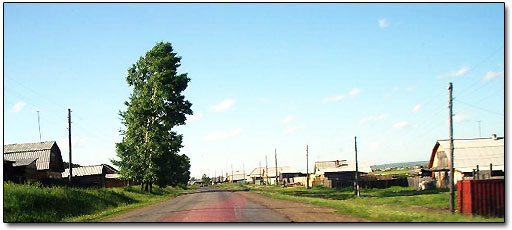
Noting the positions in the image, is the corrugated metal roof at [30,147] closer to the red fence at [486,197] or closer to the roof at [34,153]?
the roof at [34,153]

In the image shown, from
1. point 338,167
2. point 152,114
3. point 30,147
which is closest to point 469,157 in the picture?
point 152,114

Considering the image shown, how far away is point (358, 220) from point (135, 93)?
4176 cm

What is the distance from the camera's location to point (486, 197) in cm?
2195

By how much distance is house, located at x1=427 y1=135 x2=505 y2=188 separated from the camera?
55.7m

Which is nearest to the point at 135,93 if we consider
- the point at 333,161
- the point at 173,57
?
the point at 173,57

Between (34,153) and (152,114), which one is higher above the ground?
(152,114)

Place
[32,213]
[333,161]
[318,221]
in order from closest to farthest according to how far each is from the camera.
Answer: [318,221], [32,213], [333,161]

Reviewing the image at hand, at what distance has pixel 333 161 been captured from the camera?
4358 inches

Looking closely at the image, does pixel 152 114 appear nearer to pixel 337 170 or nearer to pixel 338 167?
pixel 337 170

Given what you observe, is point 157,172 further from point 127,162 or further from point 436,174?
point 436,174

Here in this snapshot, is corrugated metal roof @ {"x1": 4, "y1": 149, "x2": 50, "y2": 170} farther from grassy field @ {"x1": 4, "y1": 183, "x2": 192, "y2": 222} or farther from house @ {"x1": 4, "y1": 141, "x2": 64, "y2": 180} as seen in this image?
grassy field @ {"x1": 4, "y1": 183, "x2": 192, "y2": 222}

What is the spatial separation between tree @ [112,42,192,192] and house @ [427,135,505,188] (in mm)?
28988

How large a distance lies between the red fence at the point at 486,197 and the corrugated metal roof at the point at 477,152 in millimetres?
36023

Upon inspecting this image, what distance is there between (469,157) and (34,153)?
54.2m
